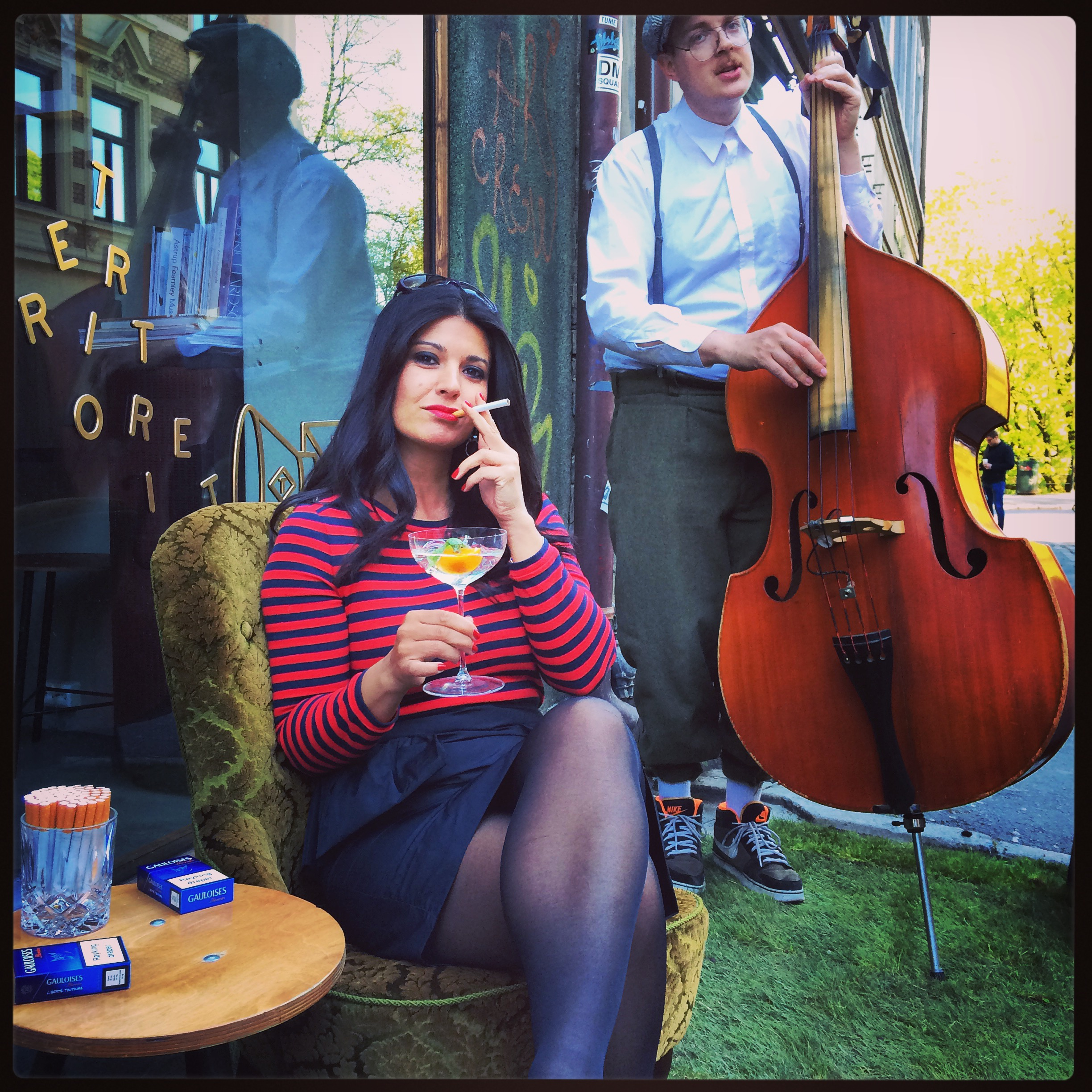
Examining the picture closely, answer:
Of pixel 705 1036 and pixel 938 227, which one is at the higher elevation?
pixel 938 227

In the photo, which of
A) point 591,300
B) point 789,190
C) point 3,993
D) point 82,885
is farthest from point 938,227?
point 3,993

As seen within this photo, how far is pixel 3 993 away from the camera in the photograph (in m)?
1.22

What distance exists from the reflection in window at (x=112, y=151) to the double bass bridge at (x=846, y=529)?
3.93ft

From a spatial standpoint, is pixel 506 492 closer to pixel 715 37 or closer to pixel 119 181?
pixel 119 181

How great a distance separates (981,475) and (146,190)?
4.57 ft

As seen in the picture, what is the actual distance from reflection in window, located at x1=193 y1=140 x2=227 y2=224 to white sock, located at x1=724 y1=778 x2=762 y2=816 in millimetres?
1321

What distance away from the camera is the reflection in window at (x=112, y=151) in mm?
1499

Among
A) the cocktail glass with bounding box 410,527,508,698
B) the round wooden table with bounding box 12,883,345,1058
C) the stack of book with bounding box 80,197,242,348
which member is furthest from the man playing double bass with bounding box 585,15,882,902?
the round wooden table with bounding box 12,883,345,1058

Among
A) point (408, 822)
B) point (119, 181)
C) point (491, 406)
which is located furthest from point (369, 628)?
point (119, 181)

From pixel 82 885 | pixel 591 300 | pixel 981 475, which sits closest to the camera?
pixel 82 885

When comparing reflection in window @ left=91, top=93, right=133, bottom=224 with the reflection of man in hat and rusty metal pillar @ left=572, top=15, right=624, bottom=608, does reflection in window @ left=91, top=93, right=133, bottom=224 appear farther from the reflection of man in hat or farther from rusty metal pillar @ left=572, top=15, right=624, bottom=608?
rusty metal pillar @ left=572, top=15, right=624, bottom=608

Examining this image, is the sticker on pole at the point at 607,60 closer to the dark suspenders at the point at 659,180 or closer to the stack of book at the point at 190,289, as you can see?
the dark suspenders at the point at 659,180

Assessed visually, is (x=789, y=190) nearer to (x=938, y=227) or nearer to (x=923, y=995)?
(x=938, y=227)

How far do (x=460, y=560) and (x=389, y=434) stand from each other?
27cm
